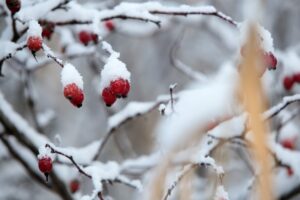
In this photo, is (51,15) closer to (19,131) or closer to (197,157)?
(19,131)

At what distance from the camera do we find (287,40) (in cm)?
505

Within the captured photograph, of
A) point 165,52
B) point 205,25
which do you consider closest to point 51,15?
point 205,25

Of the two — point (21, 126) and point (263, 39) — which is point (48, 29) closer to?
point (21, 126)

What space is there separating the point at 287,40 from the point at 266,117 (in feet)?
12.0

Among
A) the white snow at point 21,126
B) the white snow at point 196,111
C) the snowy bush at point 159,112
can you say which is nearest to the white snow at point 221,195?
the snowy bush at point 159,112

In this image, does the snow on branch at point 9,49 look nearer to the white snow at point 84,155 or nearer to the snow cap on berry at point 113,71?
the snow cap on berry at point 113,71

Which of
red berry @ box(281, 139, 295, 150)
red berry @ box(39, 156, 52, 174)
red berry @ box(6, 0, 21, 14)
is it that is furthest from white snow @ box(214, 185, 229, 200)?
red berry @ box(281, 139, 295, 150)

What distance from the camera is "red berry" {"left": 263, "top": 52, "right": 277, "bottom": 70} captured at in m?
1.39

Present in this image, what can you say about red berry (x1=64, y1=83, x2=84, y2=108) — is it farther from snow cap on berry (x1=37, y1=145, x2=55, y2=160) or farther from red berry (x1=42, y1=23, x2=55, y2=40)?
red berry (x1=42, y1=23, x2=55, y2=40)

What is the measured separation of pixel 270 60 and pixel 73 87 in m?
0.46

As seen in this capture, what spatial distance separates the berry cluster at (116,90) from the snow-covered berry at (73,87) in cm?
6

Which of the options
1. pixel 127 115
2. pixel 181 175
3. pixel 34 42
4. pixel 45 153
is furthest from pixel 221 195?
pixel 127 115

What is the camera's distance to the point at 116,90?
4.42 feet

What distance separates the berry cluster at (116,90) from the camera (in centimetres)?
135
